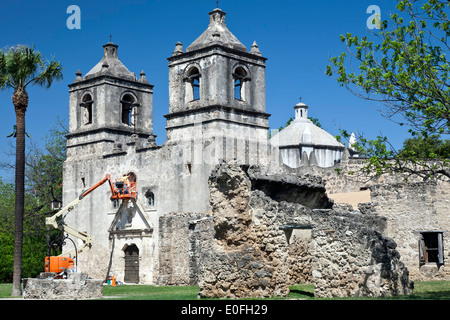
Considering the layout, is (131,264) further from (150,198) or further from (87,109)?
(87,109)

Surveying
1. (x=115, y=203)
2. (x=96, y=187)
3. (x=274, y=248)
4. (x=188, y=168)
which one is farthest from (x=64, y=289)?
(x=96, y=187)

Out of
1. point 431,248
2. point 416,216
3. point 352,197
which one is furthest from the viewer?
point 352,197

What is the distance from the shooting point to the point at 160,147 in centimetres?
3681

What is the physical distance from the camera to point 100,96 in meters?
41.5

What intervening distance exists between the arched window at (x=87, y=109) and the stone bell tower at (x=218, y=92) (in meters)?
6.81

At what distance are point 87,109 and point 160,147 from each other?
A: 7.93 meters

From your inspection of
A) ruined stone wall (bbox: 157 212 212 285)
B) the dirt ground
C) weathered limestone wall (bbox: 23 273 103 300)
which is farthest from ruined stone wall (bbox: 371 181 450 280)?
the dirt ground

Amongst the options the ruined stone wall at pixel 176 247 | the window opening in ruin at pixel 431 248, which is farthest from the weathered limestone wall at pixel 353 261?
the ruined stone wall at pixel 176 247

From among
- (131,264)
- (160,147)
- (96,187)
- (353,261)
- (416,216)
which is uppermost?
(160,147)

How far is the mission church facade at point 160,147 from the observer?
35.4 metres

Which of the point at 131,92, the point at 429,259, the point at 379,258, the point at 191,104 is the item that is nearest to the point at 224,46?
the point at 191,104

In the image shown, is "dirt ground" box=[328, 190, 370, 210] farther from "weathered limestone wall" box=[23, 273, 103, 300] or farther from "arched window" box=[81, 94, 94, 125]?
"weathered limestone wall" box=[23, 273, 103, 300]

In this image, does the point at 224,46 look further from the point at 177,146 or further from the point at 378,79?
the point at 378,79

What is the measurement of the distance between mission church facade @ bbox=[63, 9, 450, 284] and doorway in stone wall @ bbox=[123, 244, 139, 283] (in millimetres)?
54
